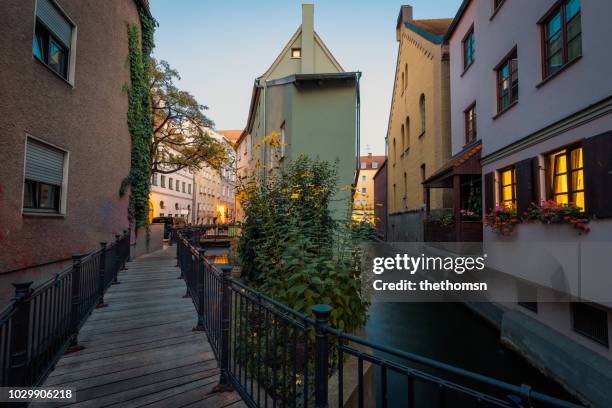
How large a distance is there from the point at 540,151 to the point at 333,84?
8.04 meters

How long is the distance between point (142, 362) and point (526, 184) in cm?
872

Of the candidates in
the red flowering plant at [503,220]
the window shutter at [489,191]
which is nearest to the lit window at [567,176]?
the red flowering plant at [503,220]

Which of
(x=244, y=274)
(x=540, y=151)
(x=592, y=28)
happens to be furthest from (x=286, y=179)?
(x=592, y=28)

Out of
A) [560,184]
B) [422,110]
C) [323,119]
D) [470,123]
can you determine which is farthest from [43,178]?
[422,110]

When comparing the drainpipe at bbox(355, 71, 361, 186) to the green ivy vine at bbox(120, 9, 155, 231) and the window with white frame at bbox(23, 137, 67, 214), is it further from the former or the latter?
the window with white frame at bbox(23, 137, 67, 214)

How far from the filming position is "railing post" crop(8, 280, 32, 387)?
8.95ft

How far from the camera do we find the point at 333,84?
12.6 meters

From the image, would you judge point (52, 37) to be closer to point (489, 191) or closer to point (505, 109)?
point (505, 109)

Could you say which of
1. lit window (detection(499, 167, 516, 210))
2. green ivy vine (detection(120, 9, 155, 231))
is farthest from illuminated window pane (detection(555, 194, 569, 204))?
green ivy vine (detection(120, 9, 155, 231))

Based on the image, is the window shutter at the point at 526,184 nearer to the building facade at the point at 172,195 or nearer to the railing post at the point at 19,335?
the railing post at the point at 19,335

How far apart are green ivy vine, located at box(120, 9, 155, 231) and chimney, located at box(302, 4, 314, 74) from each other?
715 centimetres

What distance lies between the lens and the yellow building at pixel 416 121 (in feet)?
48.5

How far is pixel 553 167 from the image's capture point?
6.86 metres

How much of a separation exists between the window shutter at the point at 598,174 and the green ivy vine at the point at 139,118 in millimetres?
13959
